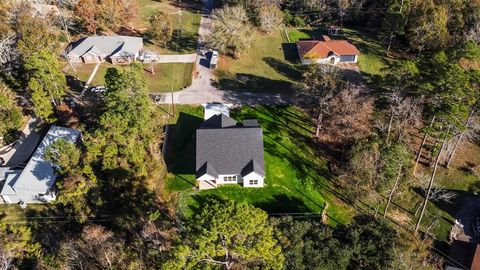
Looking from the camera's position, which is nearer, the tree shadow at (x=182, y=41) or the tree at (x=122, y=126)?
the tree at (x=122, y=126)

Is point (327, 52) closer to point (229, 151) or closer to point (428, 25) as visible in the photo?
point (428, 25)

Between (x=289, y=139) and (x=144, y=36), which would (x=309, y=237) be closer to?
(x=289, y=139)

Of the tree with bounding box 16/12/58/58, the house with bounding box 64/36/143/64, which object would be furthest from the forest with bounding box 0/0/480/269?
the house with bounding box 64/36/143/64

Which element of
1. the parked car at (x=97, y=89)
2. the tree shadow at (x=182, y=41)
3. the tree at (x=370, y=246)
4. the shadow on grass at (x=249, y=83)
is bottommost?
the tree at (x=370, y=246)

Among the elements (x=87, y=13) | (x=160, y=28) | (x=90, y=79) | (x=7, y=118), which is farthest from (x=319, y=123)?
(x=87, y=13)

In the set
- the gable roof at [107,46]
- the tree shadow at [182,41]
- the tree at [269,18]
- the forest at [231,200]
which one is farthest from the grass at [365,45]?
the gable roof at [107,46]

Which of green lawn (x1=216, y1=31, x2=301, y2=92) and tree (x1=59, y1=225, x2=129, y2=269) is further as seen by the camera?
green lawn (x1=216, y1=31, x2=301, y2=92)

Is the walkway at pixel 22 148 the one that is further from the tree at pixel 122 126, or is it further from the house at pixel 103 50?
the house at pixel 103 50

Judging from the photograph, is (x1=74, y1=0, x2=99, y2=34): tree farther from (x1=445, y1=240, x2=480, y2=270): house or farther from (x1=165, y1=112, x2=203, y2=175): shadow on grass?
(x1=445, y1=240, x2=480, y2=270): house
